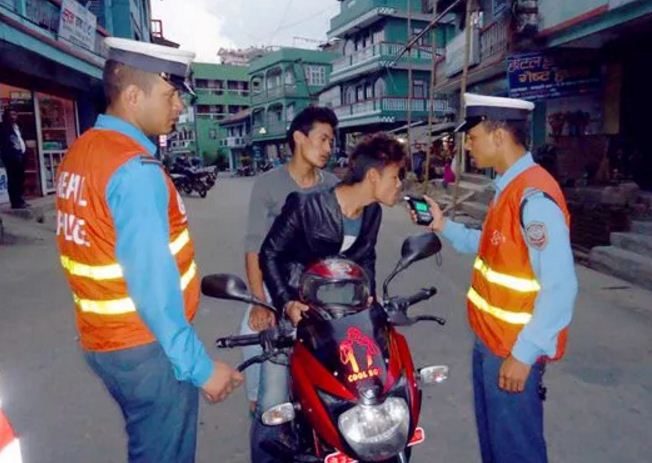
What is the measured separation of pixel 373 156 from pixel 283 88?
4763cm

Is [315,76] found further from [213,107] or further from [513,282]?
[513,282]

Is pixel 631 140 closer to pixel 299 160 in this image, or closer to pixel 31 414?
pixel 299 160

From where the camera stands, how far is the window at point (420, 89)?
35.0 meters

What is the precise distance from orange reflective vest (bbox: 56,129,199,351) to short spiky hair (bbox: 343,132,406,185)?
94 centimetres

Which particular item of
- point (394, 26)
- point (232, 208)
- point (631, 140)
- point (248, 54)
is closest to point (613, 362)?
point (631, 140)

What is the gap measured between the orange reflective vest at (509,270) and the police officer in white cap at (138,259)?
1106 mm

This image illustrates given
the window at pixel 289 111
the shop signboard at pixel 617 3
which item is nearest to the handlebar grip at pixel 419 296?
the shop signboard at pixel 617 3

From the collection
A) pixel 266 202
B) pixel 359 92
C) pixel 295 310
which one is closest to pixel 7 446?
pixel 295 310

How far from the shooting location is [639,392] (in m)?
3.94

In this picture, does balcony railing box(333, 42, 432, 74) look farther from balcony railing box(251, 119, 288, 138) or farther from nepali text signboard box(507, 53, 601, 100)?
nepali text signboard box(507, 53, 601, 100)

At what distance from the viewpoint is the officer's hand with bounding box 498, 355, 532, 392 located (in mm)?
2107

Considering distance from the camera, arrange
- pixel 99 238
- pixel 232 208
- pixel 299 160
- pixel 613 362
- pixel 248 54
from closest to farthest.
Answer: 1. pixel 99 238
2. pixel 299 160
3. pixel 613 362
4. pixel 232 208
5. pixel 248 54

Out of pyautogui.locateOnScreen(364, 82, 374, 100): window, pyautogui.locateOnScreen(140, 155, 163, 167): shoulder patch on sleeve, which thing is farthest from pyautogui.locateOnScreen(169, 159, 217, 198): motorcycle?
pyautogui.locateOnScreen(140, 155, 163, 167): shoulder patch on sleeve

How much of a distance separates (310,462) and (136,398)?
0.66 meters
